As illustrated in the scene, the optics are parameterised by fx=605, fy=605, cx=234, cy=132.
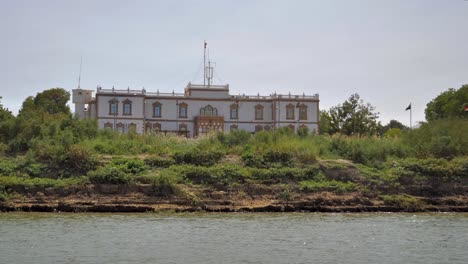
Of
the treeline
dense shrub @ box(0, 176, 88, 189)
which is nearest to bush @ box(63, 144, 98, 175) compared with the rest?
the treeline

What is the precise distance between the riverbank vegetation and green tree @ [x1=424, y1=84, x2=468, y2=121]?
2654cm

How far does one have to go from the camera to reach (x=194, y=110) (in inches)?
3182

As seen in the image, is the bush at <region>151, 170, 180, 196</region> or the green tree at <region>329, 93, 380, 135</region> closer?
the bush at <region>151, 170, 180, 196</region>

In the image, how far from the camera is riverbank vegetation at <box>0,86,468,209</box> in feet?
93.6

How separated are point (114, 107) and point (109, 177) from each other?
2016 inches

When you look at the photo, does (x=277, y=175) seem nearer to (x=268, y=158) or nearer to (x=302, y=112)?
(x=268, y=158)

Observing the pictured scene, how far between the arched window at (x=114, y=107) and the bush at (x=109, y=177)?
50474 millimetres

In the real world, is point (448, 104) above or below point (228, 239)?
above

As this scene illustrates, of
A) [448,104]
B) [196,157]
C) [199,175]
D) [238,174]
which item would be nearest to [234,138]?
[196,157]

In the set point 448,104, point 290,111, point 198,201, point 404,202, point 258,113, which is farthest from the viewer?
point 258,113

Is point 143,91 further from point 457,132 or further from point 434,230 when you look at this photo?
point 434,230

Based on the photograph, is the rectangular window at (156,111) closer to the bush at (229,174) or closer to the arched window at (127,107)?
the arched window at (127,107)

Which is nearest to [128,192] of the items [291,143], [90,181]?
[90,181]

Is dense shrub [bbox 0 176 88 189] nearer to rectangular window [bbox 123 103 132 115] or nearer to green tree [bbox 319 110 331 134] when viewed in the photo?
rectangular window [bbox 123 103 132 115]
